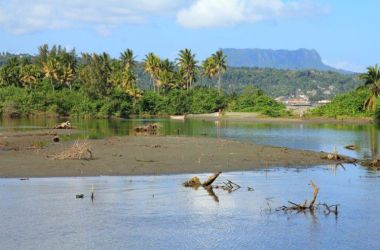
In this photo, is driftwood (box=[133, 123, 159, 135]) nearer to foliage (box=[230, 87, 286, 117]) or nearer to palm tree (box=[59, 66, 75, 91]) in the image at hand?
foliage (box=[230, 87, 286, 117])

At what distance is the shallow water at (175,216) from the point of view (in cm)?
2008

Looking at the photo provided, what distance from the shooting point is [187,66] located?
152625mm

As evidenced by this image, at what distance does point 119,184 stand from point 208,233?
1040cm

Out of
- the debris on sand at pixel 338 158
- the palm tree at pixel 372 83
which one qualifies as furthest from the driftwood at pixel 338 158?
the palm tree at pixel 372 83

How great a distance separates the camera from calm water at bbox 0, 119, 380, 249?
791 inches

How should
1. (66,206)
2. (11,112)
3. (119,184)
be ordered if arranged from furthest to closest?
1. (11,112)
2. (119,184)
3. (66,206)

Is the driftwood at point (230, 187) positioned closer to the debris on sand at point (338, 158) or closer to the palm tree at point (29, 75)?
the debris on sand at point (338, 158)

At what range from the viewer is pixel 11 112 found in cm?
13250

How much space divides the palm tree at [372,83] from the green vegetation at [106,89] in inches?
1002

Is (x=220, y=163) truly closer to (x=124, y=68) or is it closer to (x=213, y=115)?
(x=213, y=115)

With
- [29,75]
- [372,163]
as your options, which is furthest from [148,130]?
[29,75]

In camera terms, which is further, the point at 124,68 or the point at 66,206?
the point at 124,68

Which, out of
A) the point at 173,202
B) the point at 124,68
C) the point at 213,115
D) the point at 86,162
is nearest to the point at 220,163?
the point at 86,162

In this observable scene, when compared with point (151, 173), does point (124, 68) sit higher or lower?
higher
